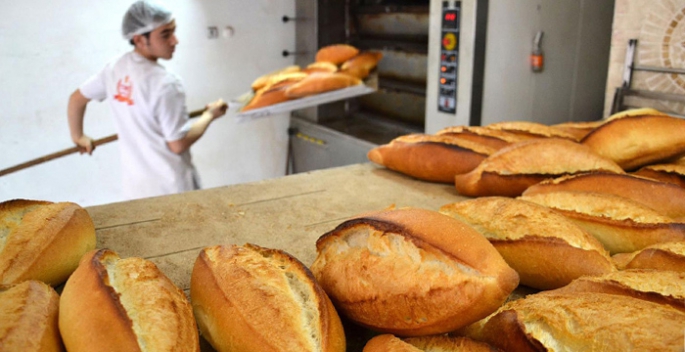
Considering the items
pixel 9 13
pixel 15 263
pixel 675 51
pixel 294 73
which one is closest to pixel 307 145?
pixel 294 73

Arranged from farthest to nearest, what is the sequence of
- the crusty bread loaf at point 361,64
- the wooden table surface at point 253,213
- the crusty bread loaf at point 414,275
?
the crusty bread loaf at point 361,64 < the wooden table surface at point 253,213 < the crusty bread loaf at point 414,275

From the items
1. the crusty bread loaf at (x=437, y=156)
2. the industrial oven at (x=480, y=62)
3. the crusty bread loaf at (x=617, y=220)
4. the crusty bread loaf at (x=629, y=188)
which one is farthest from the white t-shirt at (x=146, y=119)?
the crusty bread loaf at (x=617, y=220)

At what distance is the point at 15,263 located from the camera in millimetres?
883

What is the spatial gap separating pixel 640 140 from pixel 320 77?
173 centimetres

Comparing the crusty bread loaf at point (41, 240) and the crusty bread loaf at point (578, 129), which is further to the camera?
the crusty bread loaf at point (578, 129)

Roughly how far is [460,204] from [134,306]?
27.8 inches

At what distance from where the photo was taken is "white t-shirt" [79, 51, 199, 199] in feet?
8.77

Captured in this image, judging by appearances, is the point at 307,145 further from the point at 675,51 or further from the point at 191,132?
the point at 675,51

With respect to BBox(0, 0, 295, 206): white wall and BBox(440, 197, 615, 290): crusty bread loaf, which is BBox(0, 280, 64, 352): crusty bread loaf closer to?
BBox(440, 197, 615, 290): crusty bread loaf

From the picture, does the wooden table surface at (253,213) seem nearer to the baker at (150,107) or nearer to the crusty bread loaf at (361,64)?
the baker at (150,107)

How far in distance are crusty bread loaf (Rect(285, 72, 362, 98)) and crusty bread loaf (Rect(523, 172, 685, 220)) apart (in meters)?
1.69

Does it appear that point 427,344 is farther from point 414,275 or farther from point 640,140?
point 640,140

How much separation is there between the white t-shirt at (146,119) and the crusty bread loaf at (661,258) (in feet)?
7.39

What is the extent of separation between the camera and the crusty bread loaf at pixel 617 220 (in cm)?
102
